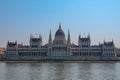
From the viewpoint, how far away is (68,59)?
124 meters

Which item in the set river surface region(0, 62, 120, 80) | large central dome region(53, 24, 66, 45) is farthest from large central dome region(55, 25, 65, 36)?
river surface region(0, 62, 120, 80)

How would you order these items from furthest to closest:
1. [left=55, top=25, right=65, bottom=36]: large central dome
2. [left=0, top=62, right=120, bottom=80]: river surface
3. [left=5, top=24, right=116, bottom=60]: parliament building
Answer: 1. [left=55, top=25, right=65, bottom=36]: large central dome
2. [left=5, top=24, right=116, bottom=60]: parliament building
3. [left=0, top=62, right=120, bottom=80]: river surface

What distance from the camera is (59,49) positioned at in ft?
435

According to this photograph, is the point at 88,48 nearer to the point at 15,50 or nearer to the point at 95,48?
the point at 95,48

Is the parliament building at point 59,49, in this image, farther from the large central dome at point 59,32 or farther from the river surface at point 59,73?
the river surface at point 59,73

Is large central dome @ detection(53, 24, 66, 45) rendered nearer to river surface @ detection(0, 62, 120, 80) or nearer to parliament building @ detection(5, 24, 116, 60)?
parliament building @ detection(5, 24, 116, 60)

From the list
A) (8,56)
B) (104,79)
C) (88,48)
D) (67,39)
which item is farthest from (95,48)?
(104,79)

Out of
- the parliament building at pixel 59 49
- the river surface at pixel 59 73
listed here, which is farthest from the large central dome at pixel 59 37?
the river surface at pixel 59 73

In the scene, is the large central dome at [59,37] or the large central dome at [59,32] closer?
the large central dome at [59,37]

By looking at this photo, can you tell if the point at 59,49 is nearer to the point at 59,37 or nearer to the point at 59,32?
the point at 59,37

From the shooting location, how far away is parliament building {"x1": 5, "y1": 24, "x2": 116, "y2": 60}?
426 ft

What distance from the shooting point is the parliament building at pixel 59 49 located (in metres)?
130

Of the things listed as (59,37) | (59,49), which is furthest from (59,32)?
(59,49)

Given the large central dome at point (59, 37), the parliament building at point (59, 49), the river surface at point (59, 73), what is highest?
the large central dome at point (59, 37)
